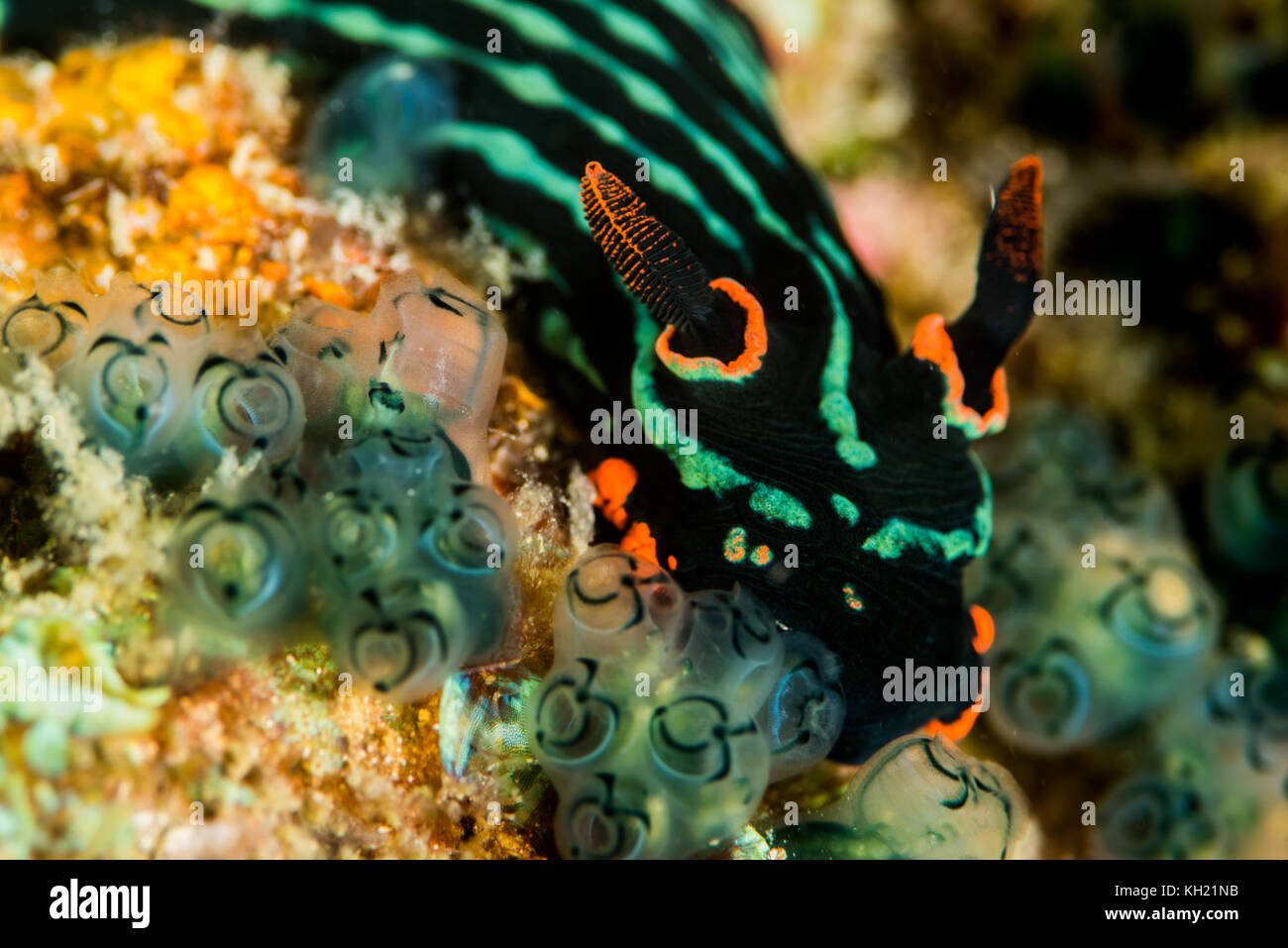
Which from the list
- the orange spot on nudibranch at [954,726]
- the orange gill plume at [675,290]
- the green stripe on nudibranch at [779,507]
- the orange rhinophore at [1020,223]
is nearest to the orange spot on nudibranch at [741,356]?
the orange gill plume at [675,290]

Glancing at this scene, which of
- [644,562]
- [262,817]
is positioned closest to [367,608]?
[262,817]

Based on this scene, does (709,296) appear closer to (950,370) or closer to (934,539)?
(950,370)

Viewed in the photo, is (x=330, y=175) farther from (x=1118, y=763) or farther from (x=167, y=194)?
(x=1118, y=763)

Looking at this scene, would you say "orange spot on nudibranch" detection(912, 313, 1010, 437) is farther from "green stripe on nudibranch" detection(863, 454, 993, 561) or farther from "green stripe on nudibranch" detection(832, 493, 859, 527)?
"green stripe on nudibranch" detection(832, 493, 859, 527)

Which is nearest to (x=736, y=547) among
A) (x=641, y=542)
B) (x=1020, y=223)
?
(x=641, y=542)

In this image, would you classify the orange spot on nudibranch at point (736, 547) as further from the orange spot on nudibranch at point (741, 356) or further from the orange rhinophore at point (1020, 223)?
the orange rhinophore at point (1020, 223)

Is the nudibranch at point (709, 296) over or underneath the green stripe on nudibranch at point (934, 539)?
over
